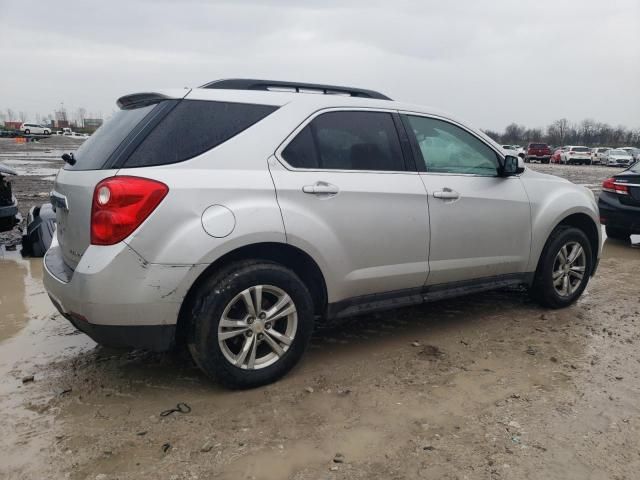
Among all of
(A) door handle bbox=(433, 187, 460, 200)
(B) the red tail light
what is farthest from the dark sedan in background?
(B) the red tail light

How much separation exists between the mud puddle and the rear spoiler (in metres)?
1.68

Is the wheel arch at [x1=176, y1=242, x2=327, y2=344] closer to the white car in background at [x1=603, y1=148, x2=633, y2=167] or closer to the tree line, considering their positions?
the white car in background at [x1=603, y1=148, x2=633, y2=167]

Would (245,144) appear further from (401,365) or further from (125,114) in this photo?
(401,365)

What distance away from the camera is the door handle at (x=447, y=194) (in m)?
3.80

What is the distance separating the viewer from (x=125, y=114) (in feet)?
10.9

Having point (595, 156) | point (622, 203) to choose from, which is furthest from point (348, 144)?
point (595, 156)

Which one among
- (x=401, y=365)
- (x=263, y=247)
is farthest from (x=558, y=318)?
(x=263, y=247)

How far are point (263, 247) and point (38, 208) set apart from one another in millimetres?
4490

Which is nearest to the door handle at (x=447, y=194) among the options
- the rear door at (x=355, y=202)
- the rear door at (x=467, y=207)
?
the rear door at (x=467, y=207)

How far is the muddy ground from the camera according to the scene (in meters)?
2.50

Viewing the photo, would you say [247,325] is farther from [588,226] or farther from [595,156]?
[595,156]

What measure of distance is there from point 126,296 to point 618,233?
8.05 metres

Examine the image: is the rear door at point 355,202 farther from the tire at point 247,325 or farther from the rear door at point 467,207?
the tire at point 247,325

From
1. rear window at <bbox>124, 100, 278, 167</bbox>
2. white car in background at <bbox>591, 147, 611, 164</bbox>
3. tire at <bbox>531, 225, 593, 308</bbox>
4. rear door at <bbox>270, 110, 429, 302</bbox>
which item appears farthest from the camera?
white car in background at <bbox>591, 147, 611, 164</bbox>
